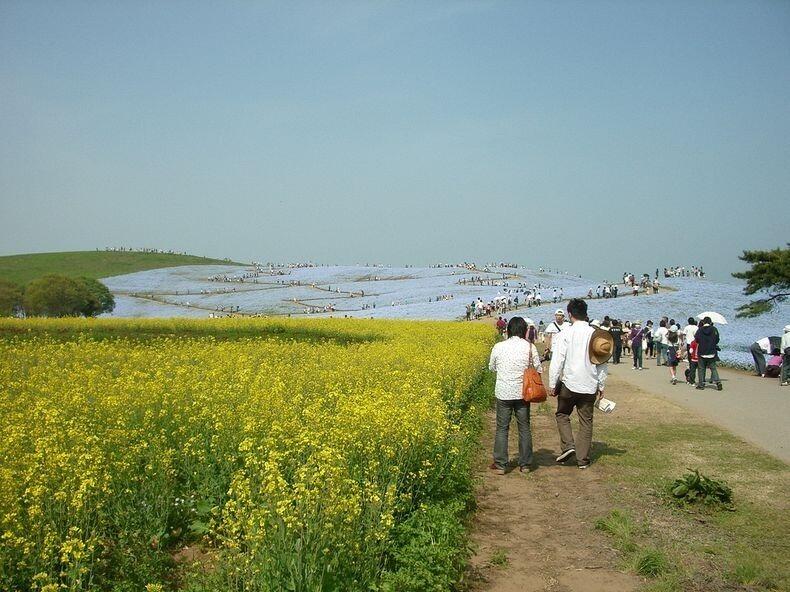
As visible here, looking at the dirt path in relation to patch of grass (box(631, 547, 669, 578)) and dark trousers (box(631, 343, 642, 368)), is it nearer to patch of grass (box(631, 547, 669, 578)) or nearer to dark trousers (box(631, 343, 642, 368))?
patch of grass (box(631, 547, 669, 578))

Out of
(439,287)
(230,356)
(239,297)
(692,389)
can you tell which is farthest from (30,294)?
(692,389)

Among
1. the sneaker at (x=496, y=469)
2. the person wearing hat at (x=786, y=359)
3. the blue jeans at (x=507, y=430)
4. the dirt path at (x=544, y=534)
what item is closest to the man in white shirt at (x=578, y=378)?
the dirt path at (x=544, y=534)

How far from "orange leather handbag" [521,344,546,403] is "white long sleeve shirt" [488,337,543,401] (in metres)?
0.09

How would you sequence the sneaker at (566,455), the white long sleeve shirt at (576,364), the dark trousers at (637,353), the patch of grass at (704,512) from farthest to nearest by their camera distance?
the dark trousers at (637,353) < the sneaker at (566,455) < the white long sleeve shirt at (576,364) < the patch of grass at (704,512)

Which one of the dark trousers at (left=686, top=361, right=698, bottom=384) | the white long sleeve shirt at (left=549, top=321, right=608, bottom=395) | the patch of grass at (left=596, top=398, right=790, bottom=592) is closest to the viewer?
the patch of grass at (left=596, top=398, right=790, bottom=592)

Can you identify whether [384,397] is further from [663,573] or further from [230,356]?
[230,356]

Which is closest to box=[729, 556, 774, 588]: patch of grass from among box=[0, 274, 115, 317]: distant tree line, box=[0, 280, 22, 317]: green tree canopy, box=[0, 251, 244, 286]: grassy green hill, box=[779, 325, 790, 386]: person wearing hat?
box=[779, 325, 790, 386]: person wearing hat

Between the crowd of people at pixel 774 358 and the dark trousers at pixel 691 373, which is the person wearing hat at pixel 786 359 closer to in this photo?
the crowd of people at pixel 774 358

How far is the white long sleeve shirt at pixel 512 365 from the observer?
9.05 meters

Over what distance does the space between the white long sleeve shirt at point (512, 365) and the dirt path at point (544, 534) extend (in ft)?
A: 3.62

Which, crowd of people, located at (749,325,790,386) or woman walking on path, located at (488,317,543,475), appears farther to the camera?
crowd of people, located at (749,325,790,386)

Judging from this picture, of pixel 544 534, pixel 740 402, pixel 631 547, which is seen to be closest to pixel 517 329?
pixel 544 534

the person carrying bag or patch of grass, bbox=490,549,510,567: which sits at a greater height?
the person carrying bag

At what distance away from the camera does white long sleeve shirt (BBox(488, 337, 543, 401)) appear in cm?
905
